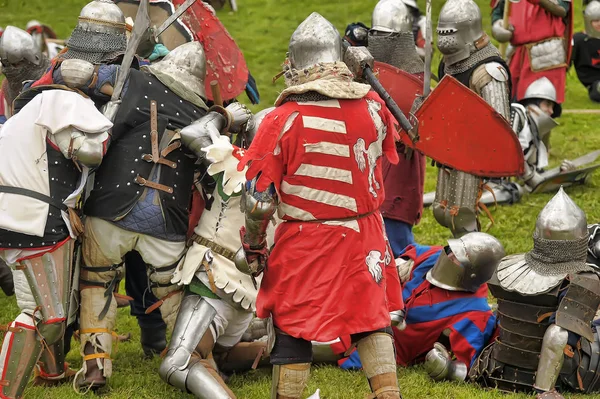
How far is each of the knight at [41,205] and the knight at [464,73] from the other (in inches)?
101

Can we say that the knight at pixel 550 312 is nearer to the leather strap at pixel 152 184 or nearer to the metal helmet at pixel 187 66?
the leather strap at pixel 152 184

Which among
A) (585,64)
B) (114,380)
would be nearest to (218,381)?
(114,380)

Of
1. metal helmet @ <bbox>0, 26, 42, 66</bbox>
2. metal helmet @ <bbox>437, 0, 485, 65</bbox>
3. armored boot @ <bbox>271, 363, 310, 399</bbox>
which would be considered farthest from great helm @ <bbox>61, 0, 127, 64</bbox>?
metal helmet @ <bbox>437, 0, 485, 65</bbox>

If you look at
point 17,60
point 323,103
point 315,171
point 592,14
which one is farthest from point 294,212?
point 592,14

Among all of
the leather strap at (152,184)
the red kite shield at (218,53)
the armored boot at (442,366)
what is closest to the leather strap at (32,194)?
the leather strap at (152,184)

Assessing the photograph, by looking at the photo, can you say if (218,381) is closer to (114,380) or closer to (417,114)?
(114,380)

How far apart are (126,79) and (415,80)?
6.93 feet

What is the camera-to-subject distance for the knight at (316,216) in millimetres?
4043

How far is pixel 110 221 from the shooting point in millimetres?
4852

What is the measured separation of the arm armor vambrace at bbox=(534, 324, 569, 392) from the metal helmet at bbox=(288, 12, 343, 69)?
1664mm

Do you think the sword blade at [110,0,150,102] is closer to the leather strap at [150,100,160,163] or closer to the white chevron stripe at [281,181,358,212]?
the leather strap at [150,100,160,163]

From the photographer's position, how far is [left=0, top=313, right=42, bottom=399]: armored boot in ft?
15.2

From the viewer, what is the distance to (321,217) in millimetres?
4109

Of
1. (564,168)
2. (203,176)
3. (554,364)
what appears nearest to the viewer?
(554,364)
